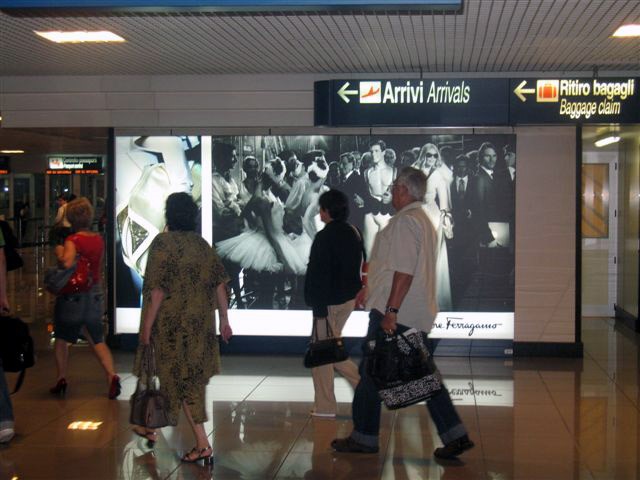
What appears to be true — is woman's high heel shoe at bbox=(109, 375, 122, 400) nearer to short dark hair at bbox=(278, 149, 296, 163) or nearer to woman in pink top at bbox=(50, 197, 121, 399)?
woman in pink top at bbox=(50, 197, 121, 399)

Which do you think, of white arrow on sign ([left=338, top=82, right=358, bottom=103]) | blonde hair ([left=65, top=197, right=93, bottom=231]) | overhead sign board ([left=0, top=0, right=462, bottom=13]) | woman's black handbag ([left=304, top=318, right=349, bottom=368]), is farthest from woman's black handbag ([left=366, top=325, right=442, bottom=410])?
white arrow on sign ([left=338, top=82, right=358, bottom=103])

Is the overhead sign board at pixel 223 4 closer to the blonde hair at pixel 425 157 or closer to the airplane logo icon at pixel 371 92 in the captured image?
the airplane logo icon at pixel 371 92

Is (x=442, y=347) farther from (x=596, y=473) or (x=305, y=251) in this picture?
(x=596, y=473)

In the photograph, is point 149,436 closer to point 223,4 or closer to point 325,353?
→ point 325,353

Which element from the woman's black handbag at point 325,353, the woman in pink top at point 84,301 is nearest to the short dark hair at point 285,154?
the woman in pink top at point 84,301

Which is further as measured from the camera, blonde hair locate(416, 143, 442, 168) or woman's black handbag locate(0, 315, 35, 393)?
blonde hair locate(416, 143, 442, 168)

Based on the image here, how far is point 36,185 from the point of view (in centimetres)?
3716

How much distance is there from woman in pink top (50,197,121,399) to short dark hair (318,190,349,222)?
2.14 m

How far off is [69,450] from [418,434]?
2.45 m

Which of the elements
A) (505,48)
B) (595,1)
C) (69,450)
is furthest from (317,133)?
(69,450)

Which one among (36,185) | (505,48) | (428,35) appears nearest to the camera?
(428,35)

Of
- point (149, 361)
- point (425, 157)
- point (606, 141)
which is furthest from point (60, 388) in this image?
point (606, 141)

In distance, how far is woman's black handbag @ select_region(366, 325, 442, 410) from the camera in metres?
5.79

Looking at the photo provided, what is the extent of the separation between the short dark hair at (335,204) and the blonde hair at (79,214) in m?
2.18
